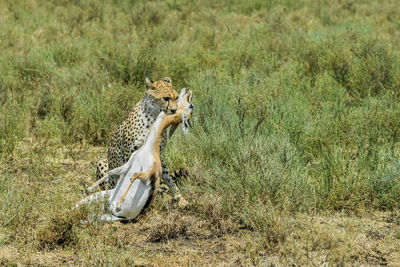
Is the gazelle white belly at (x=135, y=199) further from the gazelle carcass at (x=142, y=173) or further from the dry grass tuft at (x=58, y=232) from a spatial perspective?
the dry grass tuft at (x=58, y=232)

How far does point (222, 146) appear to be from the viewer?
5445 millimetres

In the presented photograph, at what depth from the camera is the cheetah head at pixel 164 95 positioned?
4.24 metres

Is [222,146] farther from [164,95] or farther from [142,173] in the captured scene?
[142,173]

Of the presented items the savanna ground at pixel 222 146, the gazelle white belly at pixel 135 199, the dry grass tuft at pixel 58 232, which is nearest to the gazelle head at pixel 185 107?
the gazelle white belly at pixel 135 199

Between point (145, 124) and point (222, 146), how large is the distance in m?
1.18

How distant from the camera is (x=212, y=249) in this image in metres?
4.12

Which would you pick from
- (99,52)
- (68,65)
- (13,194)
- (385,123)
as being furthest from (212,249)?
(68,65)

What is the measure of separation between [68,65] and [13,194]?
4.99 metres

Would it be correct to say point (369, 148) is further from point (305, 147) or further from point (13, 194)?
point (13, 194)

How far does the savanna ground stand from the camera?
13.1 feet

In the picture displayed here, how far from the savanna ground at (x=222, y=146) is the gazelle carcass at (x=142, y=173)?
171mm

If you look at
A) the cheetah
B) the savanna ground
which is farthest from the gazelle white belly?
the cheetah

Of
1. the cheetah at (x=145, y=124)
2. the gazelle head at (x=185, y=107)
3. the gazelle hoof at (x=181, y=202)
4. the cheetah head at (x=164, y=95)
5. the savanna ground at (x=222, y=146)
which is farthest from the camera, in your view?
the gazelle hoof at (x=181, y=202)

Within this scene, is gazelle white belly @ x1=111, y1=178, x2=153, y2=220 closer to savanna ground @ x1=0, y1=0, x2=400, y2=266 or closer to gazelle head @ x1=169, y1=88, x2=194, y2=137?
savanna ground @ x1=0, y1=0, x2=400, y2=266
